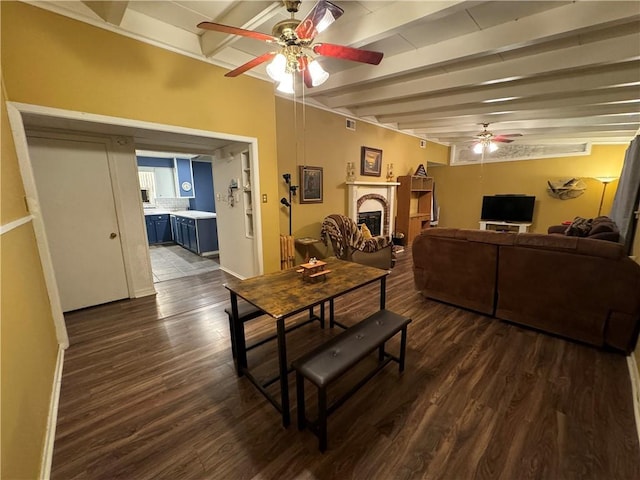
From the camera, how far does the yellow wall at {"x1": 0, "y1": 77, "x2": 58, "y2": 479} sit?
110 cm

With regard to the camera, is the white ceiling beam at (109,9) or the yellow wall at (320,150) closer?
the white ceiling beam at (109,9)

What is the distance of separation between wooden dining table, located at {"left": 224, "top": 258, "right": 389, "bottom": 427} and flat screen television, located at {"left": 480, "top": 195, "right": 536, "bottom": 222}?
21.8 feet

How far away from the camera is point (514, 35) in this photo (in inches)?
91.5

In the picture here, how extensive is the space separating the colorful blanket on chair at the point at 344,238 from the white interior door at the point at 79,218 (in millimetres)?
2936

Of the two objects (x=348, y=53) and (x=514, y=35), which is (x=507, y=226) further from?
(x=348, y=53)

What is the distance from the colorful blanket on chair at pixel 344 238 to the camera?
14.0ft

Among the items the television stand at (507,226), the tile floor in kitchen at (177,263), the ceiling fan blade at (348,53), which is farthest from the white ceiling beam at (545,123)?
the tile floor in kitchen at (177,263)

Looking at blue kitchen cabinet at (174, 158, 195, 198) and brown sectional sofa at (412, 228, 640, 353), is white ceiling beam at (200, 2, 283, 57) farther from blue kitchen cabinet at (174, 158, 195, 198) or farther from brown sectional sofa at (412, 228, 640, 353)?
blue kitchen cabinet at (174, 158, 195, 198)

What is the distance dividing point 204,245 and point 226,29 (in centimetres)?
468

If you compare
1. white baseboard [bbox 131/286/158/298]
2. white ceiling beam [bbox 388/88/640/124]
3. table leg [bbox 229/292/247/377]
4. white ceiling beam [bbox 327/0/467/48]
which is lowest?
white baseboard [bbox 131/286/158/298]

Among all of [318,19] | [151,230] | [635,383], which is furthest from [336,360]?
[151,230]

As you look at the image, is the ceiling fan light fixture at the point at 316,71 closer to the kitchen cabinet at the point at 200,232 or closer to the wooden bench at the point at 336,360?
the wooden bench at the point at 336,360

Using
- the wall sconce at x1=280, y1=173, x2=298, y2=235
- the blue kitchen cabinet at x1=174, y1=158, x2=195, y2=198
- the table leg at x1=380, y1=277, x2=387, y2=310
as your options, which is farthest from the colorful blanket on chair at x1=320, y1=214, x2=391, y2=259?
the blue kitchen cabinet at x1=174, y1=158, x2=195, y2=198

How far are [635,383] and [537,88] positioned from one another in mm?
3406
